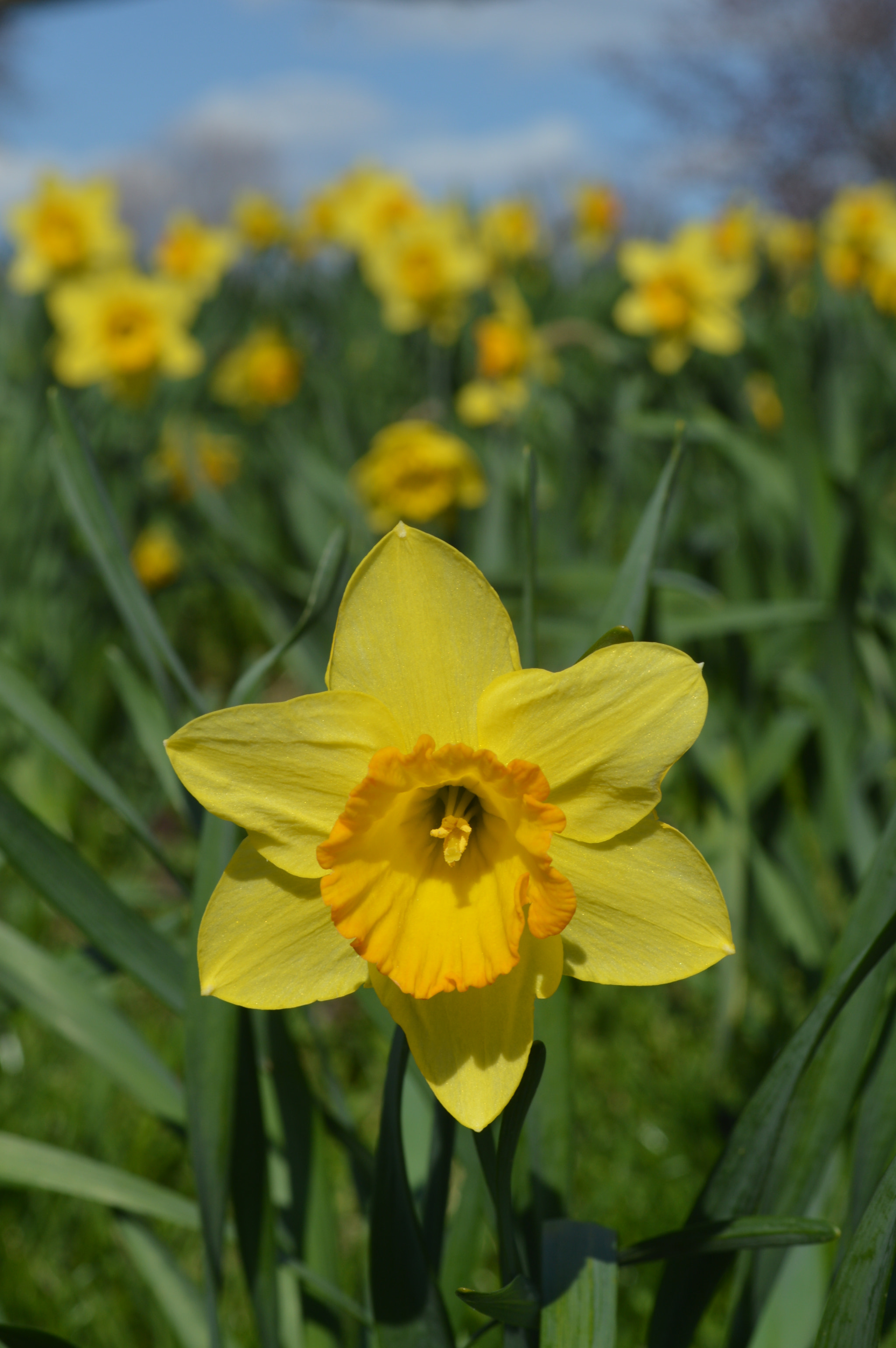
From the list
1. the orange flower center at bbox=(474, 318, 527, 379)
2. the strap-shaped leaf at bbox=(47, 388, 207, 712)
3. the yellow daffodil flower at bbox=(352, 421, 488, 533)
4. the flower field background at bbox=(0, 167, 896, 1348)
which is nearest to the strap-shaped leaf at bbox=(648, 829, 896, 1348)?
the flower field background at bbox=(0, 167, 896, 1348)

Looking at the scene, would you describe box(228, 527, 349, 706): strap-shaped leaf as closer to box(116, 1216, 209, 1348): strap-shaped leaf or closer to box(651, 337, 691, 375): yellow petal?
box(116, 1216, 209, 1348): strap-shaped leaf

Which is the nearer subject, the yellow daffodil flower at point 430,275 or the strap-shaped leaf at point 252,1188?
the strap-shaped leaf at point 252,1188

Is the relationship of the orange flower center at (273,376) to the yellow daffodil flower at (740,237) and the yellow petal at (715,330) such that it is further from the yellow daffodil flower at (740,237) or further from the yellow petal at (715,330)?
the yellow daffodil flower at (740,237)

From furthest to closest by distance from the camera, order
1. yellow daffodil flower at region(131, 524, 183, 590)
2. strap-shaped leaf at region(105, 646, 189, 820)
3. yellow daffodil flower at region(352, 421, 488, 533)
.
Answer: yellow daffodil flower at region(131, 524, 183, 590)
yellow daffodil flower at region(352, 421, 488, 533)
strap-shaped leaf at region(105, 646, 189, 820)

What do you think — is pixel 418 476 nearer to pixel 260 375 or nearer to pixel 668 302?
pixel 668 302

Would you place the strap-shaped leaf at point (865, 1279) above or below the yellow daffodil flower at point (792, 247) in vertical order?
above

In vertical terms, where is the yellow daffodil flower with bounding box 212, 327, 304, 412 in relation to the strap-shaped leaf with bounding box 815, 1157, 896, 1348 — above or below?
below

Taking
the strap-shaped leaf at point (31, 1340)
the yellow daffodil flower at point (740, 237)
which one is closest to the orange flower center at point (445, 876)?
the strap-shaped leaf at point (31, 1340)
